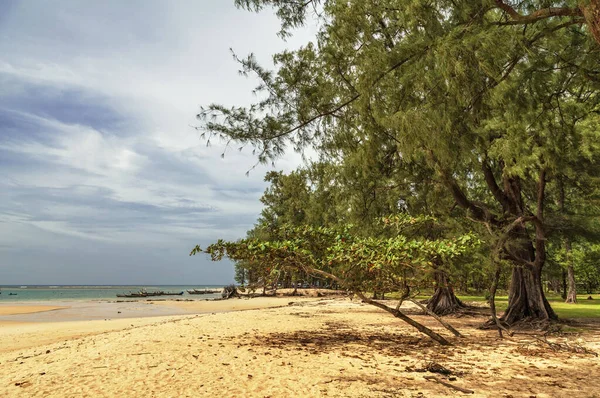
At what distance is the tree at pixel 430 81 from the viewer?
559cm

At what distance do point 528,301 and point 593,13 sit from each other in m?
12.4

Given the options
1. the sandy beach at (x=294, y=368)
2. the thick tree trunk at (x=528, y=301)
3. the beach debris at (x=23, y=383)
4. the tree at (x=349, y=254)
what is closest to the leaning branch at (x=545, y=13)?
the tree at (x=349, y=254)

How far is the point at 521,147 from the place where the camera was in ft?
28.7

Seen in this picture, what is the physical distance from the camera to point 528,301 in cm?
1371

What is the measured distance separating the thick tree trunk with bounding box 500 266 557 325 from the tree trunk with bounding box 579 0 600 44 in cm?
1106

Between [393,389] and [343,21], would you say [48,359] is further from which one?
[343,21]

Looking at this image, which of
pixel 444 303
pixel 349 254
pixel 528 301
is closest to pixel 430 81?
pixel 349 254

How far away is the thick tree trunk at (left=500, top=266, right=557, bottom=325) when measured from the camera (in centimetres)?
1347

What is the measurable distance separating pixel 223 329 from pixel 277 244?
5.41 metres

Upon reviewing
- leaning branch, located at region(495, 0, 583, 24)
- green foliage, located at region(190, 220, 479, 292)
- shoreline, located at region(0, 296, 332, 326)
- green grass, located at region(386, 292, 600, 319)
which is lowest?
shoreline, located at region(0, 296, 332, 326)

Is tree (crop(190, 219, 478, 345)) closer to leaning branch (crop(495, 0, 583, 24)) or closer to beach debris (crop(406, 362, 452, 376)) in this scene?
beach debris (crop(406, 362, 452, 376))

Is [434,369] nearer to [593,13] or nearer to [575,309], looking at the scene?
[593,13]

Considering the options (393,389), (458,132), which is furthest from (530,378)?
(458,132)

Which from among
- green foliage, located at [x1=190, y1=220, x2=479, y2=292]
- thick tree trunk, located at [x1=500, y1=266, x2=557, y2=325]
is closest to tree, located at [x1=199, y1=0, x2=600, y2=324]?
green foliage, located at [x1=190, y1=220, x2=479, y2=292]
